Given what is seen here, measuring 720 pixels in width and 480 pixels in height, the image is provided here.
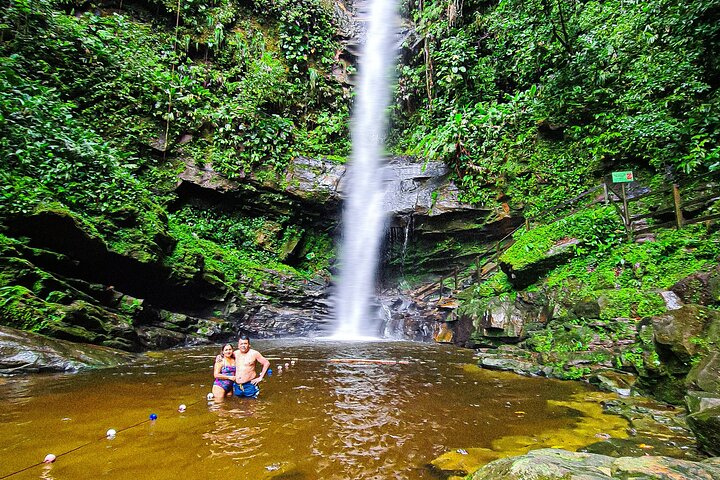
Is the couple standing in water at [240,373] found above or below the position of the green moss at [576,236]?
below

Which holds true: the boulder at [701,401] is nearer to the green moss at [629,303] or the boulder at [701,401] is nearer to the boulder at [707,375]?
the boulder at [707,375]

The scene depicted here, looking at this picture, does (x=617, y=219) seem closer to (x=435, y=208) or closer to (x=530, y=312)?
(x=530, y=312)

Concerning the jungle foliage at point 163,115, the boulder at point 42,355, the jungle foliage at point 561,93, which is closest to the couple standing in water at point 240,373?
the boulder at point 42,355

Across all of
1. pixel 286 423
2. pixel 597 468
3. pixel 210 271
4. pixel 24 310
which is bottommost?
pixel 286 423

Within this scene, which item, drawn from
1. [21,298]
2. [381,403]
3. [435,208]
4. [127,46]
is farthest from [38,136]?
[435,208]

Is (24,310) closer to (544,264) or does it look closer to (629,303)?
(629,303)

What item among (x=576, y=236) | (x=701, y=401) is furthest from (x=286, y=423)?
(x=576, y=236)

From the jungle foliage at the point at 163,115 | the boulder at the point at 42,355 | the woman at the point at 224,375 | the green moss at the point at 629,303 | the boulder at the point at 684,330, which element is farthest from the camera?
the jungle foliage at the point at 163,115

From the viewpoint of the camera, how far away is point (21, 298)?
622 cm

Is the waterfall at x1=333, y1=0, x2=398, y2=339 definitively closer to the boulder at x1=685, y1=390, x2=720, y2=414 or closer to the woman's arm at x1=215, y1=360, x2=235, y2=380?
the woman's arm at x1=215, y1=360, x2=235, y2=380

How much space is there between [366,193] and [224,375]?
12.2 metres

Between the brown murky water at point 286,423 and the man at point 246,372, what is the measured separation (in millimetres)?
167

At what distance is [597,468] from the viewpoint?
2.01 meters

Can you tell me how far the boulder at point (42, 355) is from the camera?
534cm
